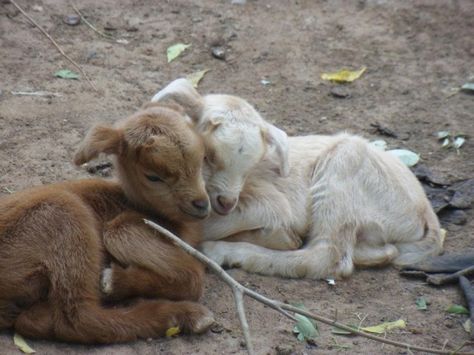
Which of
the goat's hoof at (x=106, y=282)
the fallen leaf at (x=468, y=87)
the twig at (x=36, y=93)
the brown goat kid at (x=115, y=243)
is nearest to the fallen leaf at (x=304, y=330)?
the brown goat kid at (x=115, y=243)

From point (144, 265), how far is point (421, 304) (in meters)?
2.36

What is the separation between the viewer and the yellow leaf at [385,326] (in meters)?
6.28

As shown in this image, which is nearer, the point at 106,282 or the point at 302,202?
the point at 106,282

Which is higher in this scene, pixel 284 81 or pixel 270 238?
pixel 270 238

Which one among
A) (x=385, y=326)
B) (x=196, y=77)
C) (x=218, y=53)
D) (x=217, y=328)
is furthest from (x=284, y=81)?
(x=217, y=328)

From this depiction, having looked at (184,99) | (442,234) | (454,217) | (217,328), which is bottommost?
(454,217)

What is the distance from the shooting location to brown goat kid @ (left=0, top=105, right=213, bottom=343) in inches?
219

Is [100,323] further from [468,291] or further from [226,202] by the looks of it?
[468,291]

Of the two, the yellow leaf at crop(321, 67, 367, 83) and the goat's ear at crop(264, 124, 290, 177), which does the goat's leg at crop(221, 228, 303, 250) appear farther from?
the yellow leaf at crop(321, 67, 367, 83)

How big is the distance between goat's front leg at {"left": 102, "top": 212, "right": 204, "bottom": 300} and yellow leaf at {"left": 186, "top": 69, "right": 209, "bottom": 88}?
4.21 m

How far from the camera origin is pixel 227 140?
6.66 metres

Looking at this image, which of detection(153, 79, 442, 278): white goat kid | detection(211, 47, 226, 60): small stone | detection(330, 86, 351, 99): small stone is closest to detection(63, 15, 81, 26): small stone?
→ detection(211, 47, 226, 60): small stone

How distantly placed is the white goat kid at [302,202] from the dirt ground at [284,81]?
8.4 inches

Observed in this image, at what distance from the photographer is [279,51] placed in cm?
1116
